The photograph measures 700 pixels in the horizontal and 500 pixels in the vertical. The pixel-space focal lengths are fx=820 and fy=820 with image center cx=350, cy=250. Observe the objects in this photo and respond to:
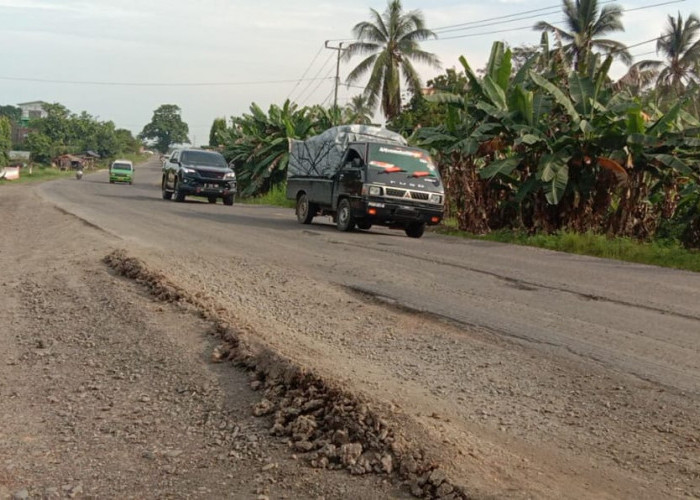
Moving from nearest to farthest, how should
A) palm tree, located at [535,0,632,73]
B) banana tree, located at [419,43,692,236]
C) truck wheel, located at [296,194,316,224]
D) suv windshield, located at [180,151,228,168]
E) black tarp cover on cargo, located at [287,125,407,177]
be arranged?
banana tree, located at [419,43,692,236] → truck wheel, located at [296,194,316,224] → black tarp cover on cargo, located at [287,125,407,177] → suv windshield, located at [180,151,228,168] → palm tree, located at [535,0,632,73]

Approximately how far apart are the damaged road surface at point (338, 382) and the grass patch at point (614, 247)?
4272 millimetres

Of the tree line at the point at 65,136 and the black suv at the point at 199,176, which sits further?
the tree line at the point at 65,136

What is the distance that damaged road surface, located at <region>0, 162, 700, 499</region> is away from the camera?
399 cm

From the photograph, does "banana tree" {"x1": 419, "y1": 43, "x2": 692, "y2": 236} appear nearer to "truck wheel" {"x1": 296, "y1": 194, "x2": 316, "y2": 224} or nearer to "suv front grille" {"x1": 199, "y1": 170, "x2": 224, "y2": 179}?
"truck wheel" {"x1": 296, "y1": 194, "x2": 316, "y2": 224}

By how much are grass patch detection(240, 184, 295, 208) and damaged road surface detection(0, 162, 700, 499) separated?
24463mm

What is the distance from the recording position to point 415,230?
60.0 ft

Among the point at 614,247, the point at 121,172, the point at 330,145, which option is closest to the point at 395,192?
the point at 614,247

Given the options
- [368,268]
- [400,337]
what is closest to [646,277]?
[368,268]

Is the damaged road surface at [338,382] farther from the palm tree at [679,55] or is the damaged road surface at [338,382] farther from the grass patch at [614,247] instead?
the palm tree at [679,55]

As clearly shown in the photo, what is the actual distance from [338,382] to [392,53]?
4210cm

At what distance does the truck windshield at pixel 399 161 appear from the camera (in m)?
17.9

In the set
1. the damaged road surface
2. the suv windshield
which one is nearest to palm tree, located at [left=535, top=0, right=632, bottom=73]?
the suv windshield

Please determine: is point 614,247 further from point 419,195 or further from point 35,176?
Answer: point 35,176

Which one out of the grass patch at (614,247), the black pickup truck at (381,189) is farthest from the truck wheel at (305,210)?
the grass patch at (614,247)
